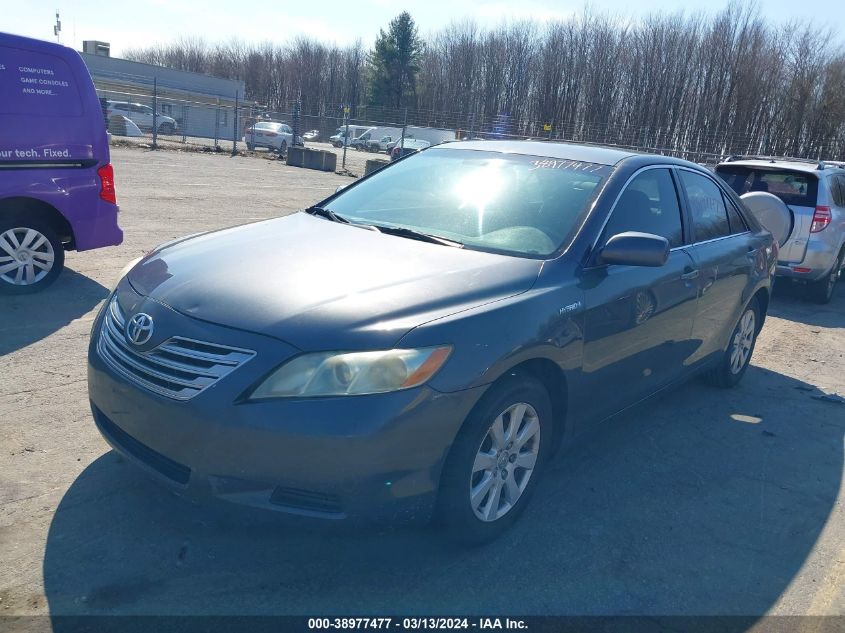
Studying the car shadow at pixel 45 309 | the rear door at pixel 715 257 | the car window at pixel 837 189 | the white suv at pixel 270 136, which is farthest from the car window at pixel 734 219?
the white suv at pixel 270 136

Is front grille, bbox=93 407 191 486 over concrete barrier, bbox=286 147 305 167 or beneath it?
beneath

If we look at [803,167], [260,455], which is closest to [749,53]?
[803,167]

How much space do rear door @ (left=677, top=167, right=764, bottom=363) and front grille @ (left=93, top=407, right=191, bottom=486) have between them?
10.9ft

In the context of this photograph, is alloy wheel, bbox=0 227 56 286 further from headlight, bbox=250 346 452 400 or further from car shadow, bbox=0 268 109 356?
headlight, bbox=250 346 452 400

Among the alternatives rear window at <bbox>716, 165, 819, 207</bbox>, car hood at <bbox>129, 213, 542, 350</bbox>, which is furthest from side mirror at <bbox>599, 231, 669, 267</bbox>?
rear window at <bbox>716, 165, 819, 207</bbox>

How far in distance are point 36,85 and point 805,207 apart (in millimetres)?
8498

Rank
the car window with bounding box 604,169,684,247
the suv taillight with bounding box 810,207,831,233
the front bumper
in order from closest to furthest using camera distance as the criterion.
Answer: the front bumper < the car window with bounding box 604,169,684,247 < the suv taillight with bounding box 810,207,831,233

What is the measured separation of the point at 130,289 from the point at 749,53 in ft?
154

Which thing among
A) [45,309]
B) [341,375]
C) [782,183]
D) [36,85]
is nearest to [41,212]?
[45,309]

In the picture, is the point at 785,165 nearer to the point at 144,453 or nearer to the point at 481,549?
the point at 481,549

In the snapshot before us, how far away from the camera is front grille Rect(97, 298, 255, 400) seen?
8.93ft

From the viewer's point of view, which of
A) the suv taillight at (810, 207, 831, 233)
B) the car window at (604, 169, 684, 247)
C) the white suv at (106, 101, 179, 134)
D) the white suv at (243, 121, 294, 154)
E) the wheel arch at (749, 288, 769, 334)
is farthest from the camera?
the white suv at (106, 101, 179, 134)

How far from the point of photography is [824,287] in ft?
31.4

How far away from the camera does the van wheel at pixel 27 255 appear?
626cm
